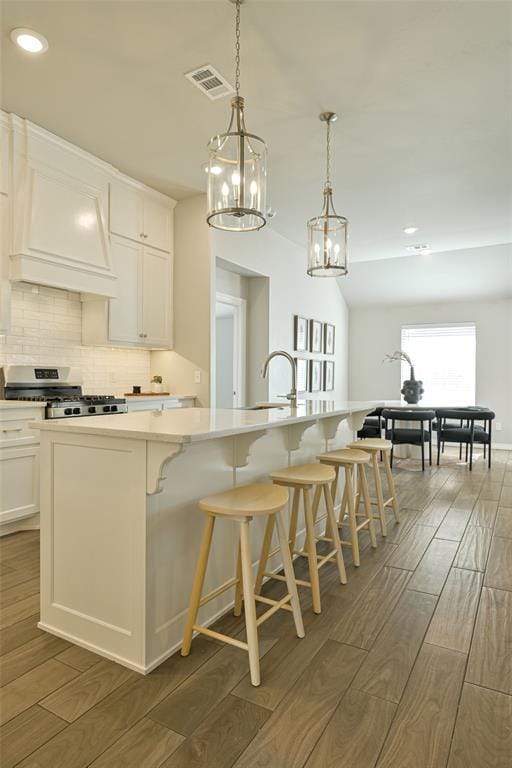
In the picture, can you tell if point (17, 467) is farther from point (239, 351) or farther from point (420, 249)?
point (420, 249)

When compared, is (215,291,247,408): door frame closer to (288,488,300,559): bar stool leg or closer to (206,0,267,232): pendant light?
(288,488,300,559): bar stool leg

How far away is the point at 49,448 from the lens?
2039 mm

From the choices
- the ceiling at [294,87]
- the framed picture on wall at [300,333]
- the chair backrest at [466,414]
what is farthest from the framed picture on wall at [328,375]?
the ceiling at [294,87]

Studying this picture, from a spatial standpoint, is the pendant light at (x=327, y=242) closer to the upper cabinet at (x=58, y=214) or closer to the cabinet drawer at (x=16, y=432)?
the upper cabinet at (x=58, y=214)

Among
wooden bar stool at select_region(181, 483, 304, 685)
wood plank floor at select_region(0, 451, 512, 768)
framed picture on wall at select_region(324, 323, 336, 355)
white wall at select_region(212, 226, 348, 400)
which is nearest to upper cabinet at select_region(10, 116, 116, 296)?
white wall at select_region(212, 226, 348, 400)

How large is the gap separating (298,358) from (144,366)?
7.95 feet

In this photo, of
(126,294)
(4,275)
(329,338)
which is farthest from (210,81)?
(329,338)

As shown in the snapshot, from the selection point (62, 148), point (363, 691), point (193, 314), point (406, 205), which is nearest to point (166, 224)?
point (193, 314)

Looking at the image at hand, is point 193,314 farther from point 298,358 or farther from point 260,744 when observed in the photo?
point 260,744

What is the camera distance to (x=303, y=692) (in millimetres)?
1663

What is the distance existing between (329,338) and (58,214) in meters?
5.07

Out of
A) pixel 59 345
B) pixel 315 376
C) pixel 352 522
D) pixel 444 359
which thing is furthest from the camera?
pixel 444 359

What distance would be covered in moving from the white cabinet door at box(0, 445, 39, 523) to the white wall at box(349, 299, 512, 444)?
6.61 meters

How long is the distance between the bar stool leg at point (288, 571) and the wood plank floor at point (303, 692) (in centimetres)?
7
